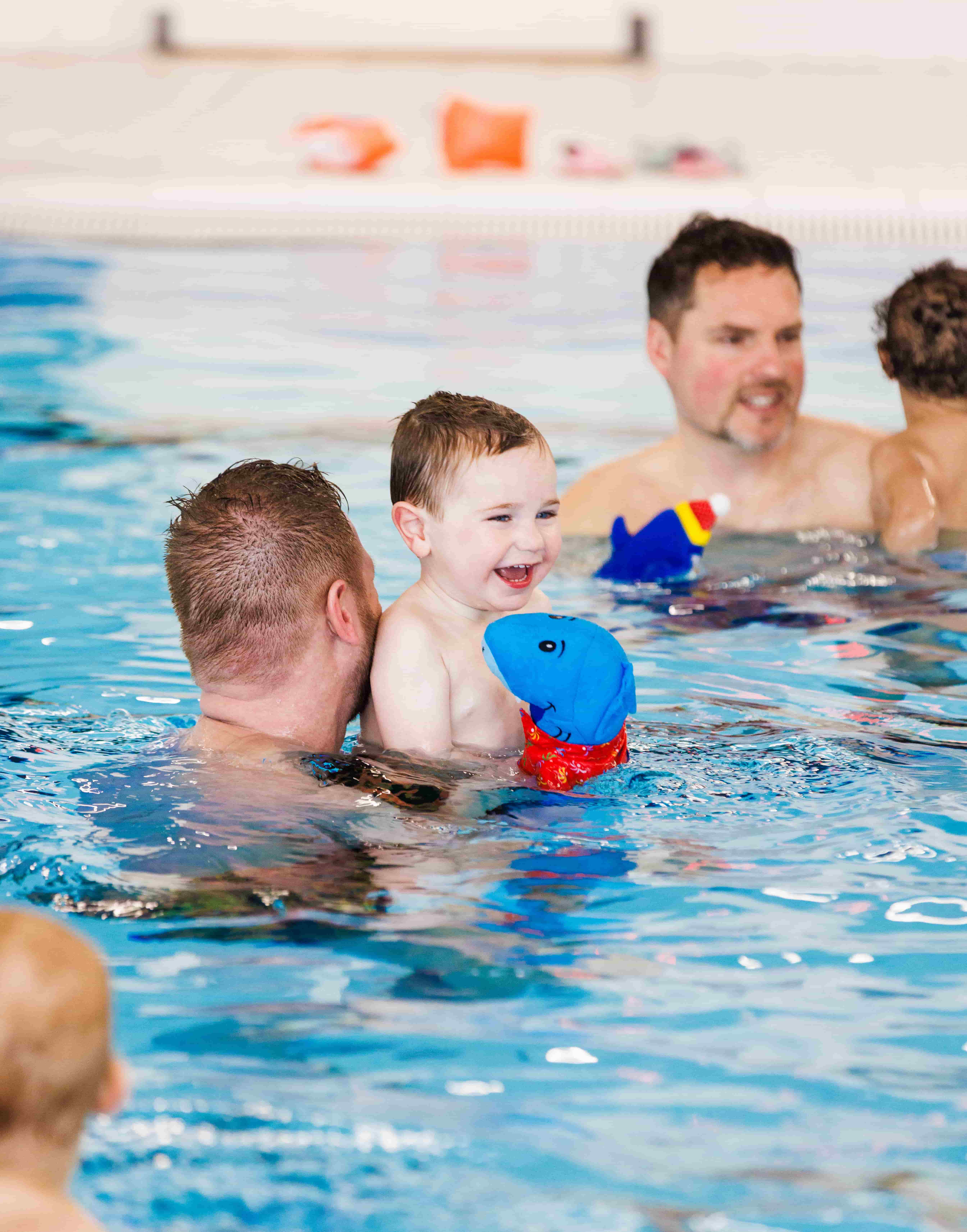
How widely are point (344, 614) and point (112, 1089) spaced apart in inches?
62.7

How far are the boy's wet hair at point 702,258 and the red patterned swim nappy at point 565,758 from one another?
233cm

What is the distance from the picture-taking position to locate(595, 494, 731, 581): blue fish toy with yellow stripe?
387 centimetres

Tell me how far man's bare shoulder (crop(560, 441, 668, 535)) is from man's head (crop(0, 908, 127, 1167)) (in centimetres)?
366

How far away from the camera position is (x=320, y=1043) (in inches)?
81.4

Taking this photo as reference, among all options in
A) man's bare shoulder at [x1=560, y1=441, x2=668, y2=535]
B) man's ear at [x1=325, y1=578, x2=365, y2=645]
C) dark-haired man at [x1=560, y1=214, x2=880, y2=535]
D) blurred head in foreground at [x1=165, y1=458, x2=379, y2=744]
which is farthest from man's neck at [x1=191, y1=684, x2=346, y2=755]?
man's bare shoulder at [x1=560, y1=441, x2=668, y2=535]

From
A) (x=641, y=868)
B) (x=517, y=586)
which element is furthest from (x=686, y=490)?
(x=641, y=868)

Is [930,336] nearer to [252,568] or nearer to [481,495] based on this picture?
[481,495]

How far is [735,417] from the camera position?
482 cm

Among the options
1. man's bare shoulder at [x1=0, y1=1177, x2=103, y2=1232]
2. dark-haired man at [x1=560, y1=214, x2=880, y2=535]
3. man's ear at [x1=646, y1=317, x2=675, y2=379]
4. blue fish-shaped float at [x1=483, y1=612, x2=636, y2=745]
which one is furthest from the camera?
man's ear at [x1=646, y1=317, x2=675, y2=379]

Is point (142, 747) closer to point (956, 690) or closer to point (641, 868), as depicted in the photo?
point (641, 868)

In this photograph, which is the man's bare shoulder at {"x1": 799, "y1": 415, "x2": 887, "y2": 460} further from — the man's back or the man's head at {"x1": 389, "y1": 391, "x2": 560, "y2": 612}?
the man's head at {"x1": 389, "y1": 391, "x2": 560, "y2": 612}

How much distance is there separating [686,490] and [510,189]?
871 cm

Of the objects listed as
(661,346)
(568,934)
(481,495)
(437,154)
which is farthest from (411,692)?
(437,154)

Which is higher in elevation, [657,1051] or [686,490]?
[686,490]
